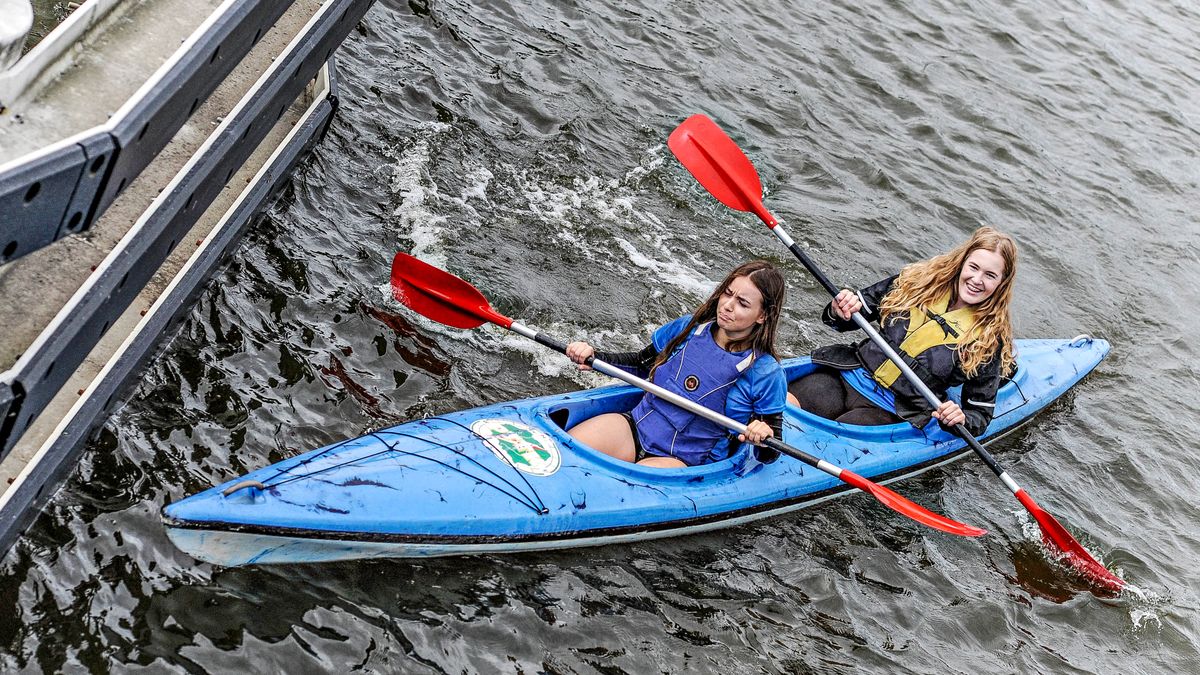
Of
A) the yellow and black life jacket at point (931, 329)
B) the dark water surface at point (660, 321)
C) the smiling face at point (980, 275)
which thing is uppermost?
the smiling face at point (980, 275)

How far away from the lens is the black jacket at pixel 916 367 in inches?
200

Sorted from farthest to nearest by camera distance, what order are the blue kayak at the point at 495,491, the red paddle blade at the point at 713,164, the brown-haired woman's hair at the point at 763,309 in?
the red paddle blade at the point at 713,164
the brown-haired woman's hair at the point at 763,309
the blue kayak at the point at 495,491

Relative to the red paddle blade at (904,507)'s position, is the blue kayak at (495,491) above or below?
below

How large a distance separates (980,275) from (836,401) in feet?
2.88

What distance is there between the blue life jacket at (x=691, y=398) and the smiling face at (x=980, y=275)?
1.25m

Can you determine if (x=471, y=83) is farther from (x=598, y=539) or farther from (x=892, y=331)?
(x=598, y=539)

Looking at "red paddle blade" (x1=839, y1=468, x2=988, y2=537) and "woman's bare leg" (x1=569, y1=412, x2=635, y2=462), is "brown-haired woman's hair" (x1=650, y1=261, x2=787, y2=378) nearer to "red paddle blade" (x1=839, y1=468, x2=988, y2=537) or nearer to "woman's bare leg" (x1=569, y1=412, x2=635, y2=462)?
"woman's bare leg" (x1=569, y1=412, x2=635, y2=462)

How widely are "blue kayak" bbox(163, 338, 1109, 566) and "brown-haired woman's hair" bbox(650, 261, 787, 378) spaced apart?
0.49m

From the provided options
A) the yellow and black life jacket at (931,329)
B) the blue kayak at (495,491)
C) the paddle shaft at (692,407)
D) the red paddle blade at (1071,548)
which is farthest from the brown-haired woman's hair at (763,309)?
the red paddle blade at (1071,548)

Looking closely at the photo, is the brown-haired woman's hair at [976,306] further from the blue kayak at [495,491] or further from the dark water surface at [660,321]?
the dark water surface at [660,321]

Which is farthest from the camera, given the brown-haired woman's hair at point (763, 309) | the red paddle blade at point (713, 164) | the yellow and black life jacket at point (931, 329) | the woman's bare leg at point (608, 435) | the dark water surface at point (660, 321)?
the red paddle blade at point (713, 164)

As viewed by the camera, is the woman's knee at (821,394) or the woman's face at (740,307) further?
the woman's knee at (821,394)

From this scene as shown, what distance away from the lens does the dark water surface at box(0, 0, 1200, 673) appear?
12.7 ft

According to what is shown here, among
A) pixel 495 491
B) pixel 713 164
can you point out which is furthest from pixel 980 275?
pixel 495 491
